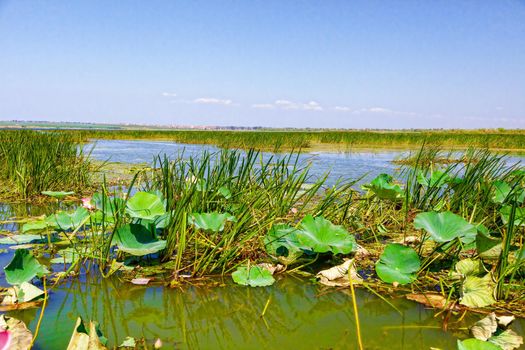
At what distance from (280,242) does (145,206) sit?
0.73 metres

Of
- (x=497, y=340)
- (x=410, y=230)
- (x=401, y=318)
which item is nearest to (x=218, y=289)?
(x=401, y=318)

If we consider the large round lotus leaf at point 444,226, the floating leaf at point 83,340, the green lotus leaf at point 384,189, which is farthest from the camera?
the green lotus leaf at point 384,189

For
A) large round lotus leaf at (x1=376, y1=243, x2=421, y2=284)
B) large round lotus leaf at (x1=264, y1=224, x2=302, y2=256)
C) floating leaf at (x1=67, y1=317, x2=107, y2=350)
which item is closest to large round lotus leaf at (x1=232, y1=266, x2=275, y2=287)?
large round lotus leaf at (x1=264, y1=224, x2=302, y2=256)

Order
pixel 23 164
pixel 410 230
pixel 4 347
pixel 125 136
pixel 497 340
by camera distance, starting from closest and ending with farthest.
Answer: pixel 4 347, pixel 497 340, pixel 410 230, pixel 23 164, pixel 125 136

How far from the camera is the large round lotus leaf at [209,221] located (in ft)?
6.52

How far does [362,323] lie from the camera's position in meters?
1.50

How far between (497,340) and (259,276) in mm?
979

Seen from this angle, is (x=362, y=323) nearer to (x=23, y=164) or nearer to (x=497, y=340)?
(x=497, y=340)

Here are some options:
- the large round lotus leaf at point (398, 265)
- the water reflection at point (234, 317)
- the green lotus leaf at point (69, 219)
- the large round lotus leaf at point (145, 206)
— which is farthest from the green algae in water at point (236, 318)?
the green lotus leaf at point (69, 219)

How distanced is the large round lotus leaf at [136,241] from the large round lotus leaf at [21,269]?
342 millimetres

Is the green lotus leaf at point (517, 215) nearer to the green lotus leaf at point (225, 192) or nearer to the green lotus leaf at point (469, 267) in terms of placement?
the green lotus leaf at point (469, 267)

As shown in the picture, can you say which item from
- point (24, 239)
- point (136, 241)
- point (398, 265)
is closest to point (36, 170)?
point (24, 239)

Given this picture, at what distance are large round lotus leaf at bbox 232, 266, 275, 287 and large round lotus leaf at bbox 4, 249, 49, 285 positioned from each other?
82 cm

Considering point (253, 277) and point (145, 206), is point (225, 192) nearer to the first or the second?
point (145, 206)
